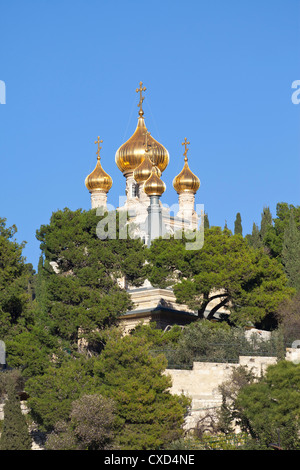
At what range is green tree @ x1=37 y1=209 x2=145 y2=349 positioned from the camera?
35.6m

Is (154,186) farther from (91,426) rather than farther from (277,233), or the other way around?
(91,426)

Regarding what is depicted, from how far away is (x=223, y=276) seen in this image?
3772 centimetres

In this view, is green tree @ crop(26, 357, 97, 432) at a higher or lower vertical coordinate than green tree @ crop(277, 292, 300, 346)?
lower

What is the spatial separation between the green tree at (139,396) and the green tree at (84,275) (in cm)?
431

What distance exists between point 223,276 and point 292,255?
22.4ft

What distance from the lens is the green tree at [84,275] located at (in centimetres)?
3556

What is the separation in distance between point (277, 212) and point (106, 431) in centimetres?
2614

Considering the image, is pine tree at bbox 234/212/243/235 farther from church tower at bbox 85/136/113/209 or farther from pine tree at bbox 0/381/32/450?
pine tree at bbox 0/381/32/450

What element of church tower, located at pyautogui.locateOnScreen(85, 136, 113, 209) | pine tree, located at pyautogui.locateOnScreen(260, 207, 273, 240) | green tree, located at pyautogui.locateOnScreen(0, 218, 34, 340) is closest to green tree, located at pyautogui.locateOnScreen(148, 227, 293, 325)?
green tree, located at pyautogui.locateOnScreen(0, 218, 34, 340)

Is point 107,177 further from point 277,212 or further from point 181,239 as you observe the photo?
point 181,239

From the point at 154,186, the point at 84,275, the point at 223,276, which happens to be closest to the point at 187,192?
the point at 154,186

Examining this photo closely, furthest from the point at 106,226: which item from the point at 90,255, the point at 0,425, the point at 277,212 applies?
the point at 277,212

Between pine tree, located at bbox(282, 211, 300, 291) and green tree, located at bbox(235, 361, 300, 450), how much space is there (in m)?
11.8

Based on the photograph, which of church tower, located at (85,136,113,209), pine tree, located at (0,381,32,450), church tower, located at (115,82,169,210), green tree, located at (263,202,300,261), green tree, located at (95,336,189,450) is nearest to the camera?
green tree, located at (95,336,189,450)
